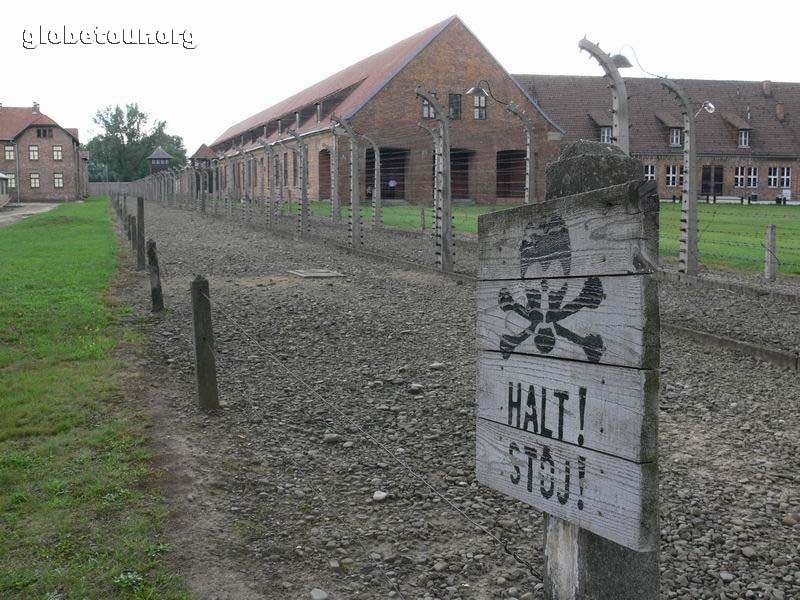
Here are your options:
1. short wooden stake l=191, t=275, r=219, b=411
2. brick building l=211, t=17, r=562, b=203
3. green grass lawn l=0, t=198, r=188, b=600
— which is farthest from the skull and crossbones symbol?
brick building l=211, t=17, r=562, b=203

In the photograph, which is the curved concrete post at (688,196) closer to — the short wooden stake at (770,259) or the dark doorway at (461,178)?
the short wooden stake at (770,259)

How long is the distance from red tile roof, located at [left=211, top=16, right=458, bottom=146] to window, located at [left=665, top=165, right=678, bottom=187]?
1740cm

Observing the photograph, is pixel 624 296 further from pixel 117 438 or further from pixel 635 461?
pixel 117 438

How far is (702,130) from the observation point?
5547 cm

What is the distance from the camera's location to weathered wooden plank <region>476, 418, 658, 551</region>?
227 cm

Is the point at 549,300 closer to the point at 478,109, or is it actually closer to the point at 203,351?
the point at 203,351

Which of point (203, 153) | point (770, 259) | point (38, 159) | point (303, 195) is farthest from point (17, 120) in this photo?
point (770, 259)

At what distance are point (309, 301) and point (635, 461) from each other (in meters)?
9.81

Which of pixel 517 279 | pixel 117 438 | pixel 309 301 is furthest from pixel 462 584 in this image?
pixel 309 301

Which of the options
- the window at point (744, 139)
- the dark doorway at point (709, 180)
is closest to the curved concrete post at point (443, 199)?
the dark doorway at point (709, 180)

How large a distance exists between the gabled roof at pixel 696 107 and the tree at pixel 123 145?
250 ft

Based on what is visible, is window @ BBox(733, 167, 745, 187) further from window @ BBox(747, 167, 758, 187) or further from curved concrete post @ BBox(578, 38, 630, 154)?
curved concrete post @ BBox(578, 38, 630, 154)

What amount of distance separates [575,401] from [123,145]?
13231cm

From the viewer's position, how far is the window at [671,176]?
53.6 m
